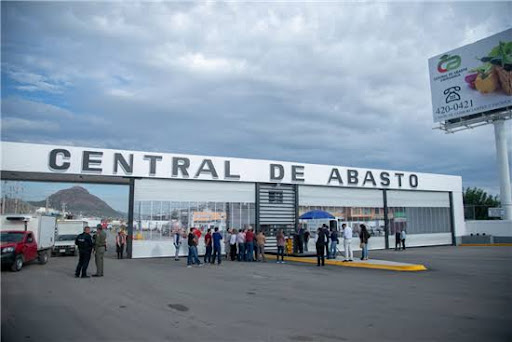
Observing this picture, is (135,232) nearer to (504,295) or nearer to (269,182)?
(269,182)

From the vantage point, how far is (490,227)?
34812 millimetres

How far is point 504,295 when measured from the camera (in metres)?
10.1

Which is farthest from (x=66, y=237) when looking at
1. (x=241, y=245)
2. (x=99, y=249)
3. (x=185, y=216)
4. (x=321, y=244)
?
(x=321, y=244)

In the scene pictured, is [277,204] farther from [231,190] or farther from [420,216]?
[420,216]

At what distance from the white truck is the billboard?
33658 millimetres

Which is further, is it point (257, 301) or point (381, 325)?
point (257, 301)

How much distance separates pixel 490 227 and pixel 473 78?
43.8ft

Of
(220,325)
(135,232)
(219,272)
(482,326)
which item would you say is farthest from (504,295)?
(135,232)

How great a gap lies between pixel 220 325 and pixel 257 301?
2.39 meters

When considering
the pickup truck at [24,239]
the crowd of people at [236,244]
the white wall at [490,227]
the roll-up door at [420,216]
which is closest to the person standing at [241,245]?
the crowd of people at [236,244]

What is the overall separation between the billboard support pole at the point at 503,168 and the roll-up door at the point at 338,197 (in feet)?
47.8

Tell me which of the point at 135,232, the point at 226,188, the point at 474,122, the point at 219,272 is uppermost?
the point at 474,122

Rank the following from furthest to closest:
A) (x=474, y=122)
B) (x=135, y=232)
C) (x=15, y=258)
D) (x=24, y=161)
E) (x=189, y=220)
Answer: (x=474, y=122)
(x=189, y=220)
(x=135, y=232)
(x=24, y=161)
(x=15, y=258)

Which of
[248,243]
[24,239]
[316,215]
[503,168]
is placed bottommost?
[248,243]
